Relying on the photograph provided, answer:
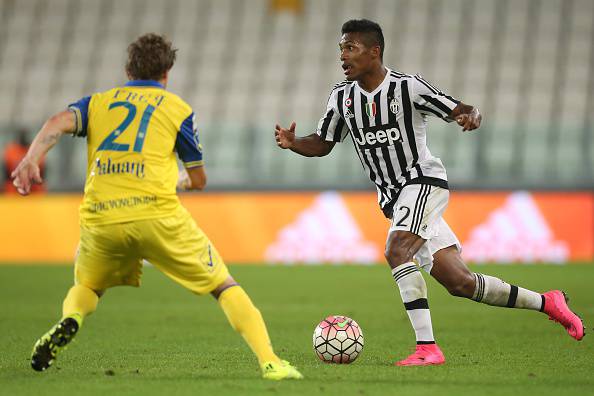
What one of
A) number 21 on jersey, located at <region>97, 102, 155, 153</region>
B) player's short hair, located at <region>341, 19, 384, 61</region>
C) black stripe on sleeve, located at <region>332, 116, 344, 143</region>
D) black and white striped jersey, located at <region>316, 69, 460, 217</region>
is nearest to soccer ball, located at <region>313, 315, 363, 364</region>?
black and white striped jersey, located at <region>316, 69, 460, 217</region>

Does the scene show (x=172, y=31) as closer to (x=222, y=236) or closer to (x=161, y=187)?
(x=222, y=236)

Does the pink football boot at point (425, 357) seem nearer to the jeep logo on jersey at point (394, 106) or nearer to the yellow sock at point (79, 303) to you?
the jeep logo on jersey at point (394, 106)

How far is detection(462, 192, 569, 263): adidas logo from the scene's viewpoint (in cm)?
1688

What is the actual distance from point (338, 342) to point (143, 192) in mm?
1846

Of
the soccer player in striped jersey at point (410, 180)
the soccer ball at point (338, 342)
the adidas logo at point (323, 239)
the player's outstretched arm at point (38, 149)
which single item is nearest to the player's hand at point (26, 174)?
the player's outstretched arm at point (38, 149)

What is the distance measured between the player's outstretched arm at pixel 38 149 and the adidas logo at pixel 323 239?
11.5 metres

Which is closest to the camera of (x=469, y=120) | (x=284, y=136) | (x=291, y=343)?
(x=469, y=120)

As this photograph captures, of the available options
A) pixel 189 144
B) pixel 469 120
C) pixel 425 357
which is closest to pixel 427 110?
pixel 469 120

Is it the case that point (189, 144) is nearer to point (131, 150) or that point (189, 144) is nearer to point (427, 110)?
point (131, 150)

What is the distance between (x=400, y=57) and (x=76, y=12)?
7868 mm

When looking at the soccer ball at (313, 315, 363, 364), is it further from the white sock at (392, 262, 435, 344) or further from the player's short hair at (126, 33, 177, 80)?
the player's short hair at (126, 33, 177, 80)

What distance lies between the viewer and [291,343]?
8.18 meters

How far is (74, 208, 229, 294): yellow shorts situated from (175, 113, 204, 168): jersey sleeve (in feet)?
0.92

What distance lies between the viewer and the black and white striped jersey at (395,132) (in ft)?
23.0
